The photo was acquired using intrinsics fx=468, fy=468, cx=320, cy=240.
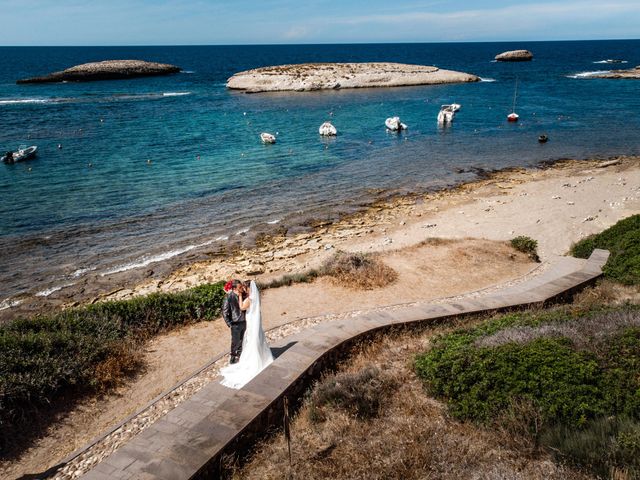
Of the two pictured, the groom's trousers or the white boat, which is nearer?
the groom's trousers

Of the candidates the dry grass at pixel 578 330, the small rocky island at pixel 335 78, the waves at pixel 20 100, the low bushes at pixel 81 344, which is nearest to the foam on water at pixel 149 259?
the low bushes at pixel 81 344

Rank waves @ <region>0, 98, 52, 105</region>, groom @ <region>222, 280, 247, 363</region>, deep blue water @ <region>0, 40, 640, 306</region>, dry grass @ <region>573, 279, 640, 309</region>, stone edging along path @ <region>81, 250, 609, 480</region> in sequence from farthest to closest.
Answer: waves @ <region>0, 98, 52, 105</region> < deep blue water @ <region>0, 40, 640, 306</region> < dry grass @ <region>573, 279, 640, 309</region> < groom @ <region>222, 280, 247, 363</region> < stone edging along path @ <region>81, 250, 609, 480</region>

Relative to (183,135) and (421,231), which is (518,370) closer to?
(421,231)

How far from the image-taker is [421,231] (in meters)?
24.0

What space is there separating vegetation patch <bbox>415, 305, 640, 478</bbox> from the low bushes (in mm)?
7100

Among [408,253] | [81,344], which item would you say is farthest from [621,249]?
[81,344]

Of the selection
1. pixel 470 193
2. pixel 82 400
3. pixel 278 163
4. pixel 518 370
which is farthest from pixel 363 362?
pixel 278 163

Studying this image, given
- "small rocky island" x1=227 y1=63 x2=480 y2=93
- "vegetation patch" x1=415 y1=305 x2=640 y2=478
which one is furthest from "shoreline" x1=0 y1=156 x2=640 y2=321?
"small rocky island" x1=227 y1=63 x2=480 y2=93

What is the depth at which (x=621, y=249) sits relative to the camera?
16.1m

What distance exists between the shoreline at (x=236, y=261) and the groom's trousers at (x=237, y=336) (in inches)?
303

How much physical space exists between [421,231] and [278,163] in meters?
16.7

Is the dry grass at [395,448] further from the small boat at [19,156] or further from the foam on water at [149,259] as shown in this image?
the small boat at [19,156]

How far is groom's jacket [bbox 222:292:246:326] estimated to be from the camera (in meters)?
10.5

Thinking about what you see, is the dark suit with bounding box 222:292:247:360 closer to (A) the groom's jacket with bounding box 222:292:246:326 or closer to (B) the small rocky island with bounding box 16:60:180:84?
(A) the groom's jacket with bounding box 222:292:246:326
